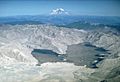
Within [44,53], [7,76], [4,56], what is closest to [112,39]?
[44,53]

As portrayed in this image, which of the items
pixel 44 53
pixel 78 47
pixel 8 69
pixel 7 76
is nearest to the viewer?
pixel 7 76

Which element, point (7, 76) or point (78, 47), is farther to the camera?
point (78, 47)

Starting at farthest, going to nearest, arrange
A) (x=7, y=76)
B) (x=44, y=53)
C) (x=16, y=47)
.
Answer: (x=44, y=53)
(x=16, y=47)
(x=7, y=76)

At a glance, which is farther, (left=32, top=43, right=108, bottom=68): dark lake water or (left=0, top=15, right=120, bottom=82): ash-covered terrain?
(left=32, top=43, right=108, bottom=68): dark lake water

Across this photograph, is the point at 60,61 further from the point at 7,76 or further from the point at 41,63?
the point at 7,76

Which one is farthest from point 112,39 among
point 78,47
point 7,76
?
point 7,76

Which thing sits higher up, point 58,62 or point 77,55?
point 77,55

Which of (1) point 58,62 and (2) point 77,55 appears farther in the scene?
(2) point 77,55

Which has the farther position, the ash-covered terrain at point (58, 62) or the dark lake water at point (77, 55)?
the dark lake water at point (77, 55)
